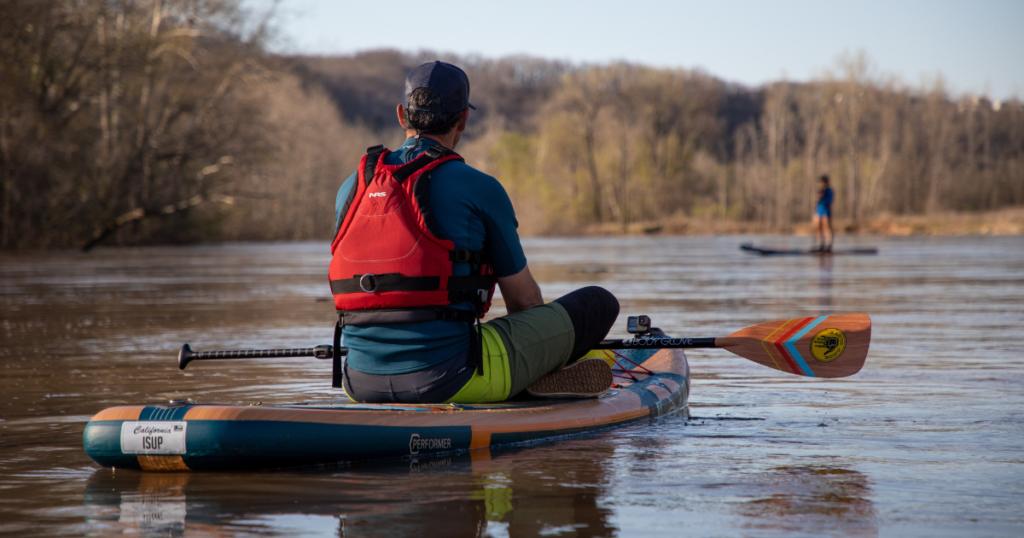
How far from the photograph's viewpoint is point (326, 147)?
262ft

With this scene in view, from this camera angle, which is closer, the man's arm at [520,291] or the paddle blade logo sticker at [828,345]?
the man's arm at [520,291]

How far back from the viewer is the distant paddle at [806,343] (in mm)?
6680

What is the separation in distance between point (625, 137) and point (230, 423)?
309 ft

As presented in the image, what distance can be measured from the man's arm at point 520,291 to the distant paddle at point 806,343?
36.4 inches

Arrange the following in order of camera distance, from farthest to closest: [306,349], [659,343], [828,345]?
[828,345]
[659,343]
[306,349]

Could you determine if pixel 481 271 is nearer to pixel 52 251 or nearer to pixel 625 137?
pixel 52 251

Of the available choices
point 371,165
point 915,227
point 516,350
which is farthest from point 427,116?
point 915,227

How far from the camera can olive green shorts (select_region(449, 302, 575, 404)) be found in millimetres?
5695

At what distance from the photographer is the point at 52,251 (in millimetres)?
42594

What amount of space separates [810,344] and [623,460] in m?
1.74

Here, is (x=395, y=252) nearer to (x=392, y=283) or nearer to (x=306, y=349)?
(x=392, y=283)

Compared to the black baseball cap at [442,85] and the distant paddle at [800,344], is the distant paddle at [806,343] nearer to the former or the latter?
the distant paddle at [800,344]

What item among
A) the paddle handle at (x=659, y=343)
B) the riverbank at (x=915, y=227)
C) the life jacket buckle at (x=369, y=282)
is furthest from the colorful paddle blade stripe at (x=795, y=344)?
the riverbank at (x=915, y=227)

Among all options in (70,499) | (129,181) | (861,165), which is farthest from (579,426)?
(861,165)
